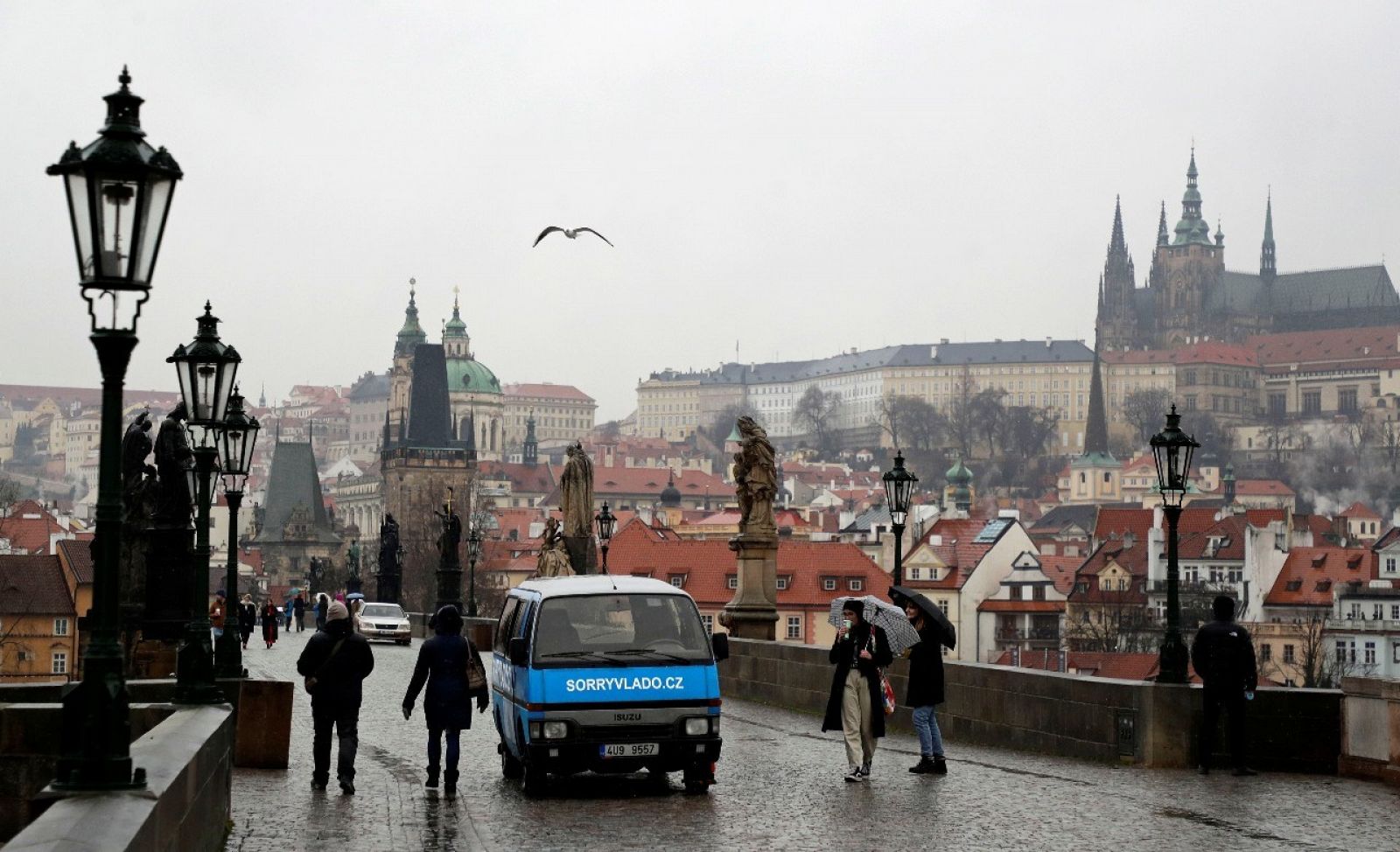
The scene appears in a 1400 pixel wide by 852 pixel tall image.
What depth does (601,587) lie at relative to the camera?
45.6 feet

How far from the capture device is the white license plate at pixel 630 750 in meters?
13.2

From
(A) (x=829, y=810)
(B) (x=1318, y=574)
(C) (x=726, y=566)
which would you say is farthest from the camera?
(B) (x=1318, y=574)

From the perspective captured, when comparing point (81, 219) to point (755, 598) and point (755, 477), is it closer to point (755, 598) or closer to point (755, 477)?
point (755, 477)

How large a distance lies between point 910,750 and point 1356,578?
91.4 metres

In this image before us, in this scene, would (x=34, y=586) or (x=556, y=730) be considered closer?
(x=556, y=730)

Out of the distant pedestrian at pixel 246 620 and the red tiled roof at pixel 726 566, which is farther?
the red tiled roof at pixel 726 566

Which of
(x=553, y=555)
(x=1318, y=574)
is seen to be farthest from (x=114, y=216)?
(x=1318, y=574)

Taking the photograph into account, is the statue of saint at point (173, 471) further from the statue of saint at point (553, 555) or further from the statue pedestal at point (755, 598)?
the statue of saint at point (553, 555)

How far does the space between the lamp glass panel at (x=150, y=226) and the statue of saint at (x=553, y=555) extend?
25.8 metres

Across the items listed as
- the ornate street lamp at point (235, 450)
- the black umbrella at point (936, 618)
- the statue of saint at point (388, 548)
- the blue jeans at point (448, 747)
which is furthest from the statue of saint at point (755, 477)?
the statue of saint at point (388, 548)

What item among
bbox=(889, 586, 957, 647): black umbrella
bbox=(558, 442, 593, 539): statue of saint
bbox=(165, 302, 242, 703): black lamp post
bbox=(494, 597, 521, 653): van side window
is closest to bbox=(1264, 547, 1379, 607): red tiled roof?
bbox=(558, 442, 593, 539): statue of saint

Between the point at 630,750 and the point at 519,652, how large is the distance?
1002 millimetres

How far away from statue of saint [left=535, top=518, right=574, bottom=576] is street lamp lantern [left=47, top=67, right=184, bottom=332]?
25889mm

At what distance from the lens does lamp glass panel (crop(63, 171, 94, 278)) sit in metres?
7.32
